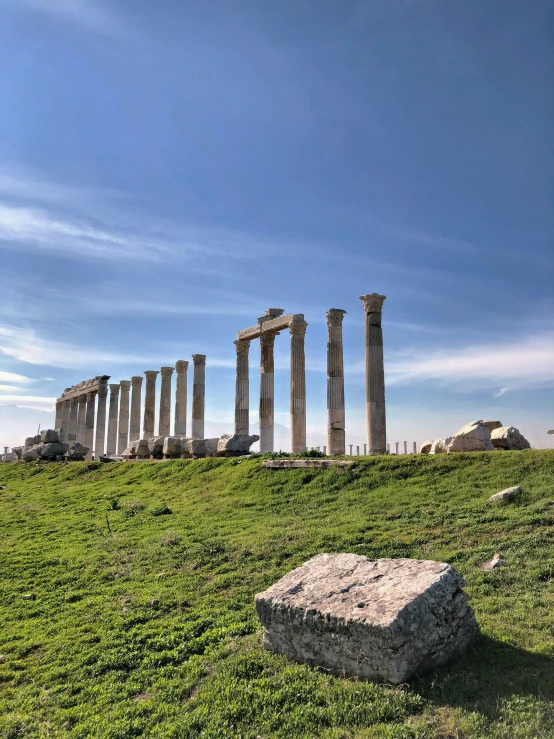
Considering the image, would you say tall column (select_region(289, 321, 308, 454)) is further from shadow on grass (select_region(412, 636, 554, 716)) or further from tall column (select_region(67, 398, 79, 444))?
tall column (select_region(67, 398, 79, 444))

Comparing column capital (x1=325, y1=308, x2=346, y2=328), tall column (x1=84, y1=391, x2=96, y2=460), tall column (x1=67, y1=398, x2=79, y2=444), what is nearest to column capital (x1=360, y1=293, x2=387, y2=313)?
column capital (x1=325, y1=308, x2=346, y2=328)

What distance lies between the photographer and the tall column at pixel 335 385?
100 ft

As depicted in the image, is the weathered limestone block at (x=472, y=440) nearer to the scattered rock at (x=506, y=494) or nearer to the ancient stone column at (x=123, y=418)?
the scattered rock at (x=506, y=494)

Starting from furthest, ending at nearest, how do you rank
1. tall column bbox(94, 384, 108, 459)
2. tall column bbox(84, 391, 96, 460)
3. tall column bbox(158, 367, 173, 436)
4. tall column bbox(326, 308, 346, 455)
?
tall column bbox(84, 391, 96, 460), tall column bbox(94, 384, 108, 459), tall column bbox(158, 367, 173, 436), tall column bbox(326, 308, 346, 455)

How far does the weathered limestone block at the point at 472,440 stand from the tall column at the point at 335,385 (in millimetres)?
10291

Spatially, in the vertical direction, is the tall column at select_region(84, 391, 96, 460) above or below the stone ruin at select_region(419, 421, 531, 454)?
above

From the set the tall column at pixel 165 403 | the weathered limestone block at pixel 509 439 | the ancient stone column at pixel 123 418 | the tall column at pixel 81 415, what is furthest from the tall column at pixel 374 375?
the tall column at pixel 81 415

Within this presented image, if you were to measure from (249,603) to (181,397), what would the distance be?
127ft

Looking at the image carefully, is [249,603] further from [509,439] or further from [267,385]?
[267,385]

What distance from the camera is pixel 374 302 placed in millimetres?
28453

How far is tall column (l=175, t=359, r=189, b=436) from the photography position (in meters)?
47.2

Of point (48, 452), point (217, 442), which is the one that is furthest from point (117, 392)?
point (217, 442)

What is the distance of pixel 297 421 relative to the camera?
32.8m

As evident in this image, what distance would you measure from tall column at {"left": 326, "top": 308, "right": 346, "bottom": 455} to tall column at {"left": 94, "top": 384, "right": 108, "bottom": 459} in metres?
34.3
